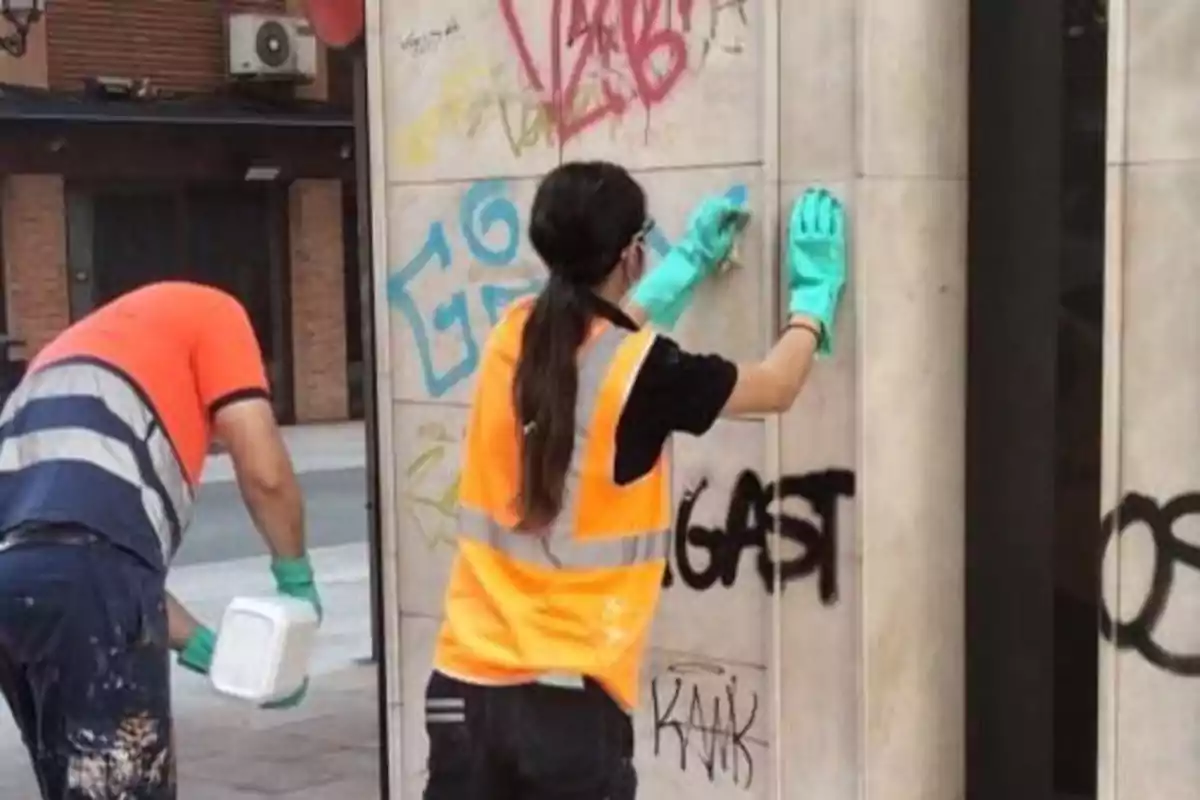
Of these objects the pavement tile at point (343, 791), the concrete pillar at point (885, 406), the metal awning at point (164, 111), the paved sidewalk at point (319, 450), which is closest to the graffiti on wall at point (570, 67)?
the concrete pillar at point (885, 406)

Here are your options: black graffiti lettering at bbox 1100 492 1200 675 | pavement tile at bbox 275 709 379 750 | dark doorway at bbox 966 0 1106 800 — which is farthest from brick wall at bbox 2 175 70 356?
black graffiti lettering at bbox 1100 492 1200 675

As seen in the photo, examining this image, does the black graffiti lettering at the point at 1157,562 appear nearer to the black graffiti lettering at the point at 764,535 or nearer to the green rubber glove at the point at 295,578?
the black graffiti lettering at the point at 764,535

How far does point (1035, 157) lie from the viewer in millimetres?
4148

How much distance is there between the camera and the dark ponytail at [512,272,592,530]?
332 centimetres

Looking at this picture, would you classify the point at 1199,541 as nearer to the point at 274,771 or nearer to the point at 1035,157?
the point at 1035,157

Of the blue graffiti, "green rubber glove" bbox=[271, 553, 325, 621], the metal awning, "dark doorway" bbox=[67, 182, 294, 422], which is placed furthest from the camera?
"dark doorway" bbox=[67, 182, 294, 422]

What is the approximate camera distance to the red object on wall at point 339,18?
602 cm

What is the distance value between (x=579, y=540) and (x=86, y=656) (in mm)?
1004

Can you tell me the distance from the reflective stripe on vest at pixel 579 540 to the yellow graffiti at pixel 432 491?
1.60 m

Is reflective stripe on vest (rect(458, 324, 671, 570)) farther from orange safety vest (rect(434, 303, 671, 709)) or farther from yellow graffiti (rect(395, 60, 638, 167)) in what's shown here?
yellow graffiti (rect(395, 60, 638, 167))

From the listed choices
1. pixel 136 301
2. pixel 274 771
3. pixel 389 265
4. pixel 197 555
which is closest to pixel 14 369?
pixel 197 555

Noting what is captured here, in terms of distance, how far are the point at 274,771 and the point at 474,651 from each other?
366 cm

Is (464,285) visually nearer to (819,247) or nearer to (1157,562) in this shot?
(819,247)

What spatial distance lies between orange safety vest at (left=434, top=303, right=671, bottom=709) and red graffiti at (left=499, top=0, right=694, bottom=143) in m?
1.21
